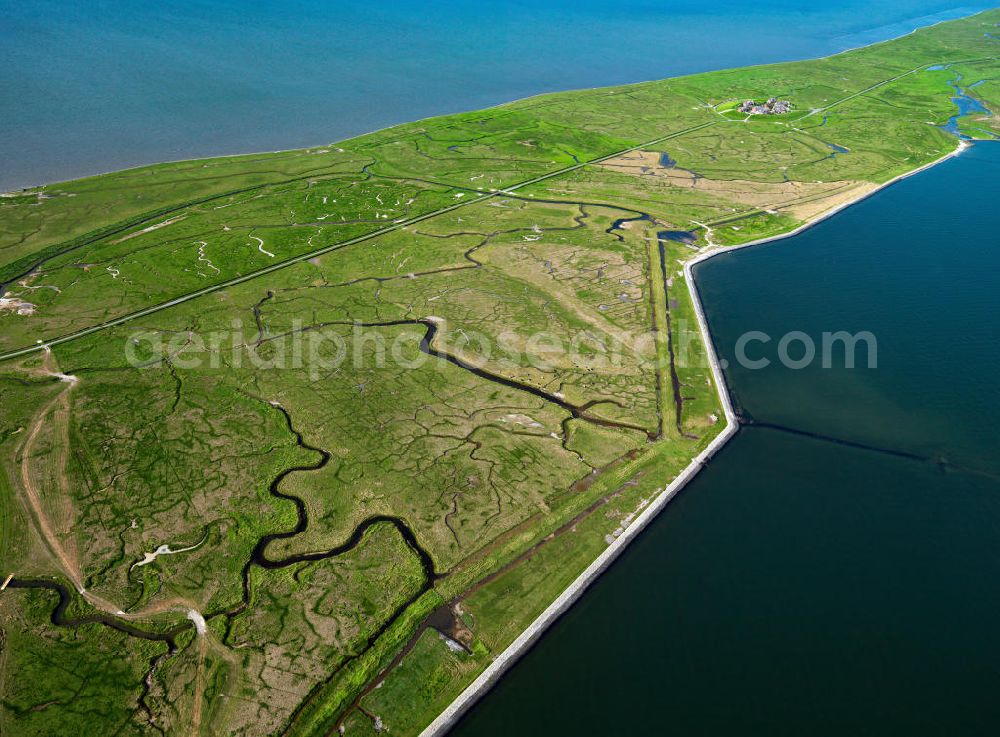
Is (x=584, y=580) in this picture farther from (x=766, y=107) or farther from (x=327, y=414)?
(x=766, y=107)

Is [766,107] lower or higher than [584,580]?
higher

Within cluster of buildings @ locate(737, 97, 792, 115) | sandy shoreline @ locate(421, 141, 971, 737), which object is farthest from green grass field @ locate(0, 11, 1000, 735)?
cluster of buildings @ locate(737, 97, 792, 115)

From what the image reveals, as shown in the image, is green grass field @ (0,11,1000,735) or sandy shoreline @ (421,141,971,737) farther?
green grass field @ (0,11,1000,735)

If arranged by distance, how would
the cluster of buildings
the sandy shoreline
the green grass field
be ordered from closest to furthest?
the sandy shoreline, the green grass field, the cluster of buildings

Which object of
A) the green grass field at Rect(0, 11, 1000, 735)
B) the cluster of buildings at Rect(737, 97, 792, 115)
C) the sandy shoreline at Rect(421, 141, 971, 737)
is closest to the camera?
the sandy shoreline at Rect(421, 141, 971, 737)

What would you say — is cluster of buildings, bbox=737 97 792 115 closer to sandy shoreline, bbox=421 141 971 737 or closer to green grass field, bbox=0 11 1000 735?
green grass field, bbox=0 11 1000 735

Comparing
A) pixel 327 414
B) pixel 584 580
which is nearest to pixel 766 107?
pixel 327 414

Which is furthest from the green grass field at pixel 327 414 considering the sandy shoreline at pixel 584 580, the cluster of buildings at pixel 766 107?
the cluster of buildings at pixel 766 107

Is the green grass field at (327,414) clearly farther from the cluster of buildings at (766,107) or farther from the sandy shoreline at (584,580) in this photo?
the cluster of buildings at (766,107)
